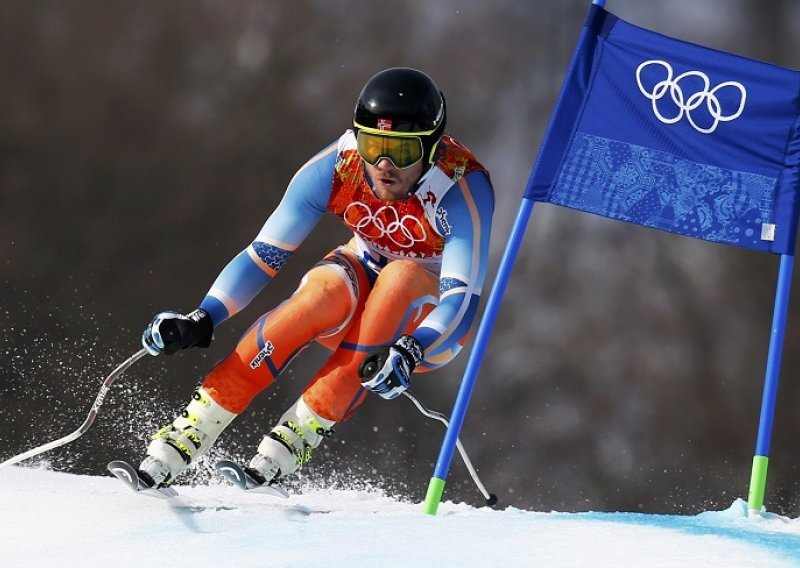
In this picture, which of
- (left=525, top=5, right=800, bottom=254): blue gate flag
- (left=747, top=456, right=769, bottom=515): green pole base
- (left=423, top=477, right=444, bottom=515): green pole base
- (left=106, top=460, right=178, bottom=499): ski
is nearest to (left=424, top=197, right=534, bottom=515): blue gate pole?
(left=423, top=477, right=444, bottom=515): green pole base

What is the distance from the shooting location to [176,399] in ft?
32.1

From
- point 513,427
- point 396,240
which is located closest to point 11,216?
point 513,427

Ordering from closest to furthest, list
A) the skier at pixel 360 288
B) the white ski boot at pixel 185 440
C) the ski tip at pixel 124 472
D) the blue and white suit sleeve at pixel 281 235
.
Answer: the ski tip at pixel 124 472 < the white ski boot at pixel 185 440 < the skier at pixel 360 288 < the blue and white suit sleeve at pixel 281 235

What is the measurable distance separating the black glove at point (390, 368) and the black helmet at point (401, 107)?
821 millimetres

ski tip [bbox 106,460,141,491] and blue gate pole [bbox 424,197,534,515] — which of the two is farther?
blue gate pole [bbox 424,197,534,515]

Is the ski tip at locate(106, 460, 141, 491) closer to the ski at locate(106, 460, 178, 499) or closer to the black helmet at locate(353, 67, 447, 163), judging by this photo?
the ski at locate(106, 460, 178, 499)

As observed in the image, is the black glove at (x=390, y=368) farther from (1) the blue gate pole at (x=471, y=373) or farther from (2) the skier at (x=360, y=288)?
(1) the blue gate pole at (x=471, y=373)

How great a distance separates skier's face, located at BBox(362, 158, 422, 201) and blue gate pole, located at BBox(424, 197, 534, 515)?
1.49 feet

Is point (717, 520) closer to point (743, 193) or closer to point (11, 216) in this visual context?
point (743, 193)

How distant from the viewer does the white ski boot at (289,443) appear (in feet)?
14.9

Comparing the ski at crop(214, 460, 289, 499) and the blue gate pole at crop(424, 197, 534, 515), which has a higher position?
the blue gate pole at crop(424, 197, 534, 515)

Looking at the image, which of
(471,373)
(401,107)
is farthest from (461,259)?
(401,107)

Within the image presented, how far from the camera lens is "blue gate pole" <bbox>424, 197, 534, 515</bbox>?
4.48m

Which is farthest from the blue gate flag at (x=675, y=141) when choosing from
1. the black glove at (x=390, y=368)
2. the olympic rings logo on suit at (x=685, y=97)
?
the black glove at (x=390, y=368)
